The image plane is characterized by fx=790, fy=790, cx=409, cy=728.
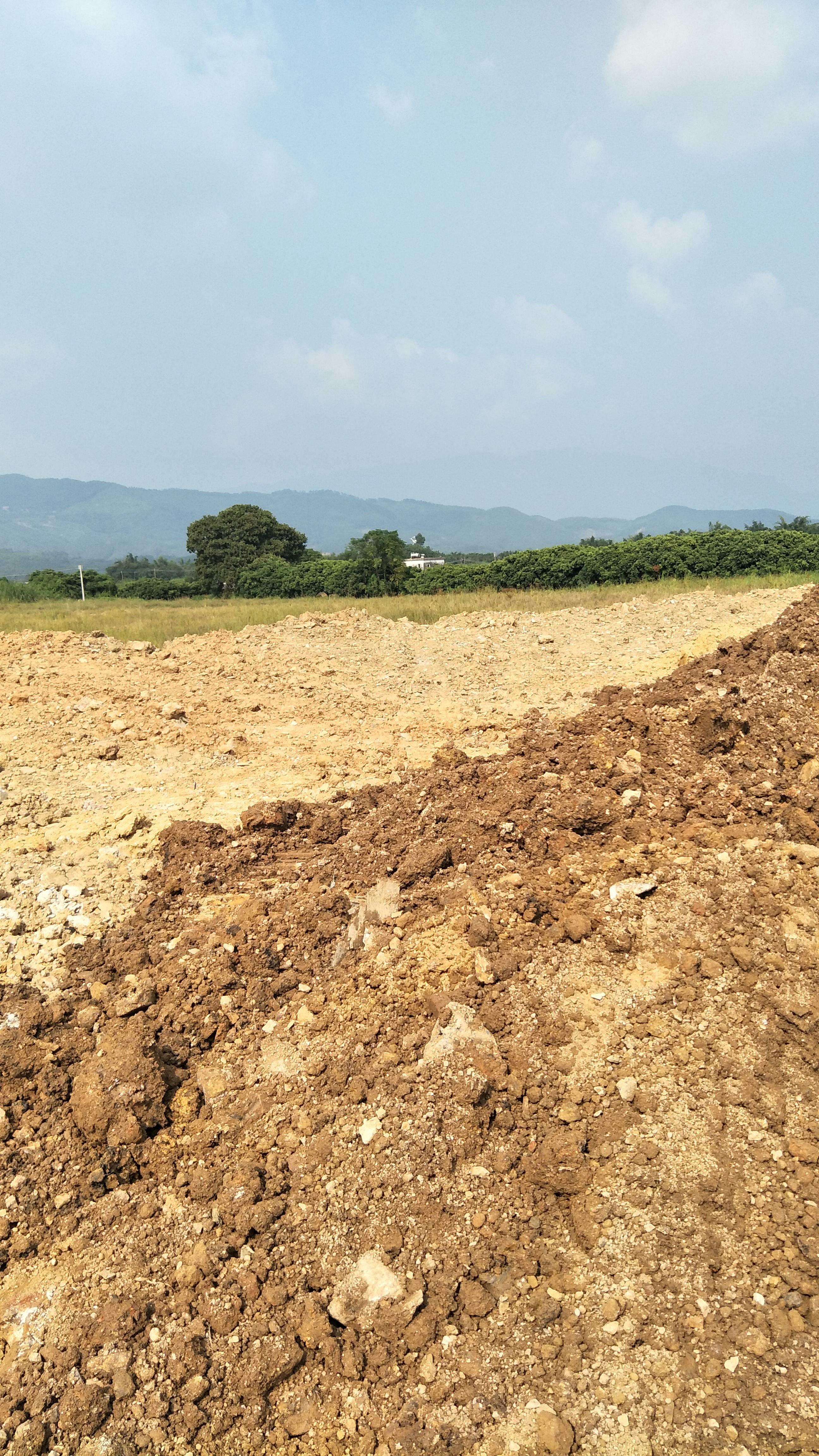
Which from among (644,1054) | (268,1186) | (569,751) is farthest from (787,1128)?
(569,751)

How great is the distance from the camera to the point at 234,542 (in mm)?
42125

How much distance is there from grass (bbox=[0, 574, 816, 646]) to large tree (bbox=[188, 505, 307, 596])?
20.0 meters

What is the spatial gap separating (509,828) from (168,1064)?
7.55 feet

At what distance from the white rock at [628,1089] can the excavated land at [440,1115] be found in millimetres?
15

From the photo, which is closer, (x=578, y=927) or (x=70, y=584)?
(x=578, y=927)

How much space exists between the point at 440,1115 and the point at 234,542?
4173 centimetres

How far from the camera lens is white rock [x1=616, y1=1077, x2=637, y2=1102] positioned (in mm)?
3182

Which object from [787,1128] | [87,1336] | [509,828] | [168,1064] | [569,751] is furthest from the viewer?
[569,751]

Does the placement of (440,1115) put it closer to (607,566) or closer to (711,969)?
(711,969)

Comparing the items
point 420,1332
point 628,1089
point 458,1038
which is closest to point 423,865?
point 458,1038

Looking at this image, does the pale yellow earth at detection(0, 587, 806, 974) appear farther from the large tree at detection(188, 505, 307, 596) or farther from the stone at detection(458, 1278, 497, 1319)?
the large tree at detection(188, 505, 307, 596)

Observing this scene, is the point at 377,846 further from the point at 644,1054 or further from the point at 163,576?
the point at 163,576

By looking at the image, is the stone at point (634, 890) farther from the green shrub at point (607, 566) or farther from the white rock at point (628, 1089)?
the green shrub at point (607, 566)

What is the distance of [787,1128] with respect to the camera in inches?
118
